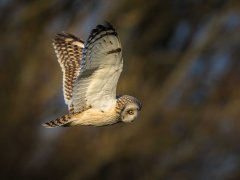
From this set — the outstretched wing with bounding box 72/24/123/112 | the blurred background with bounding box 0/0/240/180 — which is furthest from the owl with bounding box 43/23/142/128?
the blurred background with bounding box 0/0/240/180

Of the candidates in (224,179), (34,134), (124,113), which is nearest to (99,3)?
(34,134)

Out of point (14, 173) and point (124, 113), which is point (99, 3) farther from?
point (124, 113)

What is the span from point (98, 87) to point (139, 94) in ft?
38.3

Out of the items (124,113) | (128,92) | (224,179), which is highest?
(124,113)

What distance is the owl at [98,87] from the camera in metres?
8.87

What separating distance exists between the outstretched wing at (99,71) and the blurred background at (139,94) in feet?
31.2

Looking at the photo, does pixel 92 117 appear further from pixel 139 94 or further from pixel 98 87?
pixel 139 94

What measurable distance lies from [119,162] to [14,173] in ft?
7.23

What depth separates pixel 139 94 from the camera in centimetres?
2091

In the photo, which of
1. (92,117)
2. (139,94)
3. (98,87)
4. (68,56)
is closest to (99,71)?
(98,87)

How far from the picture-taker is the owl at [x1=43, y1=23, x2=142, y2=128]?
29.1 ft

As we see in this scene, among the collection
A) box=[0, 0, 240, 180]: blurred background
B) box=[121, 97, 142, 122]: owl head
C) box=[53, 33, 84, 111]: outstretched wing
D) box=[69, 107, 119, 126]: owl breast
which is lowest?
box=[0, 0, 240, 180]: blurred background

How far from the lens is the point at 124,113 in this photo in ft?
30.6

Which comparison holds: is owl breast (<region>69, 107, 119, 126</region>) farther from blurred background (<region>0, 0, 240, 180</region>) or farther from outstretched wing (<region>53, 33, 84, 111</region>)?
blurred background (<region>0, 0, 240, 180</region>)
